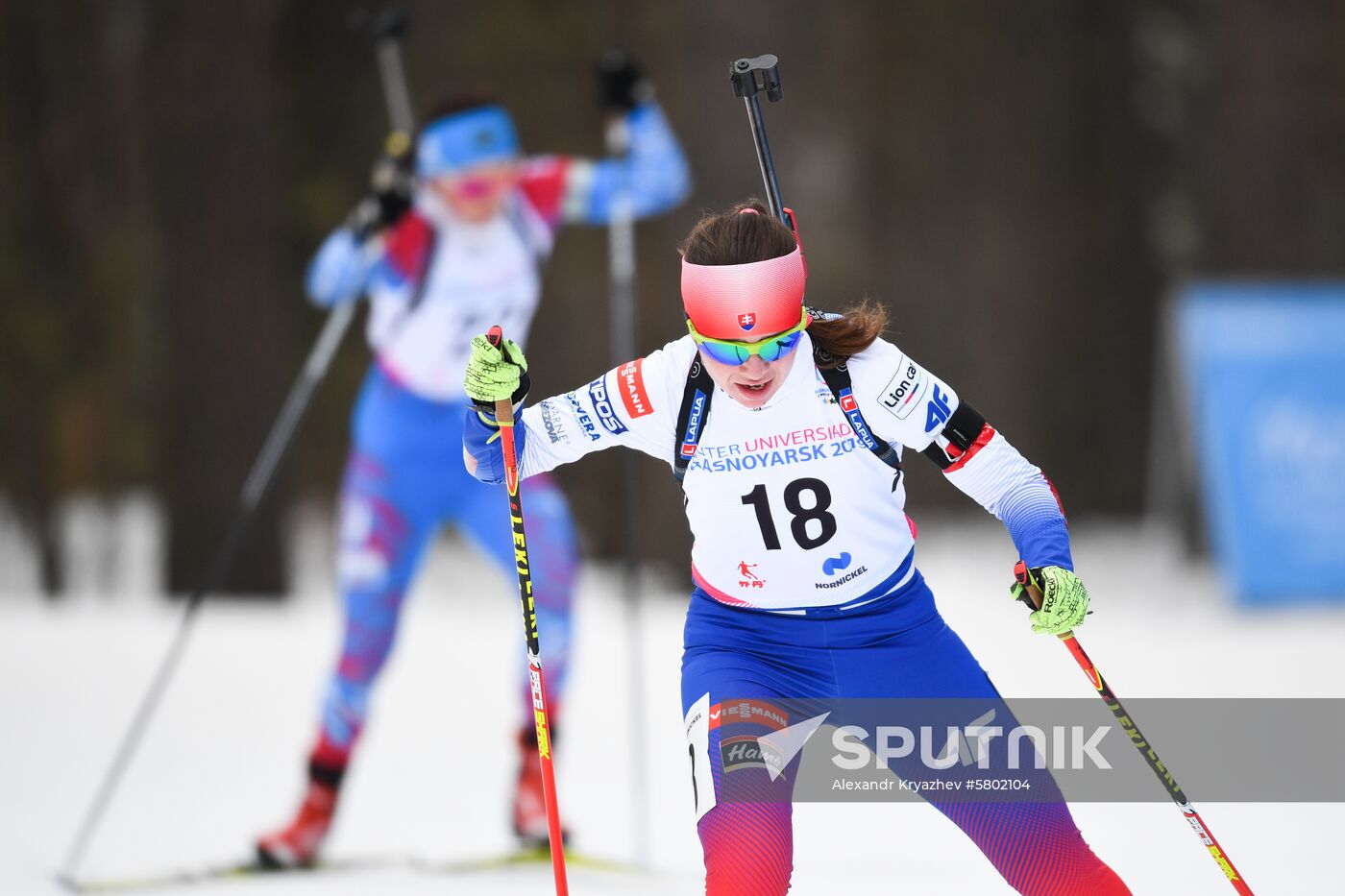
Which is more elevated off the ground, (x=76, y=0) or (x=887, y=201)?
(x=76, y=0)

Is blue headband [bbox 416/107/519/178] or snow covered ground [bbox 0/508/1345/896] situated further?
blue headband [bbox 416/107/519/178]

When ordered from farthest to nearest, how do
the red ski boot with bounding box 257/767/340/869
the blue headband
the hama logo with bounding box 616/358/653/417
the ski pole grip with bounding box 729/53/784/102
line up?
the blue headband < the red ski boot with bounding box 257/767/340/869 < the ski pole grip with bounding box 729/53/784/102 < the hama logo with bounding box 616/358/653/417

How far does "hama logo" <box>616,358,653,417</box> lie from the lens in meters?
3.20

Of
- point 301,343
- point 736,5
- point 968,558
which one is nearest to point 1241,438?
point 968,558

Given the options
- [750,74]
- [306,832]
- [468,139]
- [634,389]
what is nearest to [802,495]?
[634,389]

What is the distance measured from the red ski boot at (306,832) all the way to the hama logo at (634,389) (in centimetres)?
233

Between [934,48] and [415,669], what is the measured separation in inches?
288

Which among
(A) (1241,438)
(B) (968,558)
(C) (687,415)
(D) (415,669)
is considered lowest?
(B) (968,558)

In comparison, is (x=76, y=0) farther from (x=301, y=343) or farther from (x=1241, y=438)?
(x=1241, y=438)

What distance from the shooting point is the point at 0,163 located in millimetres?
10703

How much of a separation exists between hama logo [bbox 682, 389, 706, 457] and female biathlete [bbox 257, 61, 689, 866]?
1850 millimetres

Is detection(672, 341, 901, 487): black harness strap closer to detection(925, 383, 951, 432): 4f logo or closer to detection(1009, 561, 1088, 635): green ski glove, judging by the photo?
detection(925, 383, 951, 432): 4f logo

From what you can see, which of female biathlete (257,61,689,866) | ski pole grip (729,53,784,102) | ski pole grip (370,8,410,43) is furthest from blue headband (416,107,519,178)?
ski pole grip (729,53,784,102)

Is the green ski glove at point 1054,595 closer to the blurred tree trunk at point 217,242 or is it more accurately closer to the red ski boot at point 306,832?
the red ski boot at point 306,832
